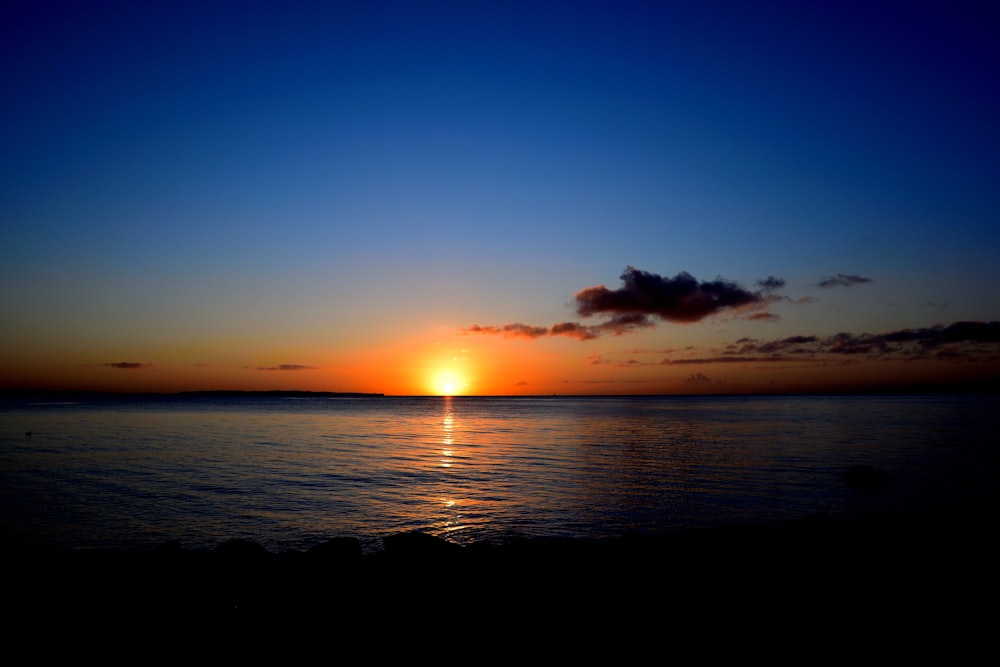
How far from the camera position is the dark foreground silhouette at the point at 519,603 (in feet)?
36.7

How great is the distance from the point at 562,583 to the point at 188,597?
9.47 meters

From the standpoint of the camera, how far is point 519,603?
42.9ft

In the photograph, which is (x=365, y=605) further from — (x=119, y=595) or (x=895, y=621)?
(x=895, y=621)

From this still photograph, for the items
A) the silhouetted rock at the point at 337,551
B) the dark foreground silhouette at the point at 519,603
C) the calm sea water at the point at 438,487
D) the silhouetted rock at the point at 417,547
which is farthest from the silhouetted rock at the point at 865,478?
the silhouetted rock at the point at 337,551

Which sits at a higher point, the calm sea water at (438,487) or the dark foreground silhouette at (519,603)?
the dark foreground silhouette at (519,603)

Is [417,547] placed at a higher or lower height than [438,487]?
higher

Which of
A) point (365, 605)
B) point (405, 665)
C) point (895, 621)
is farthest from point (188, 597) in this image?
point (895, 621)

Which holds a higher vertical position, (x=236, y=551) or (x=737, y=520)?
(x=236, y=551)

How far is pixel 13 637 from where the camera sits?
1174 centimetres

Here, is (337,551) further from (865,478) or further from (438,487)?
(865,478)

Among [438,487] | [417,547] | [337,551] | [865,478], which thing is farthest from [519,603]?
[865,478]

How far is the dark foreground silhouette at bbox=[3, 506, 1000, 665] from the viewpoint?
11.2 meters

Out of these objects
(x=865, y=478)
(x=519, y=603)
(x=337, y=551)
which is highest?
(x=337, y=551)

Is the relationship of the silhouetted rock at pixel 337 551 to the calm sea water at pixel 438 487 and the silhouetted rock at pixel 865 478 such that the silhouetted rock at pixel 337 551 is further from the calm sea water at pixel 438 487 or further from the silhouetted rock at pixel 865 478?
the silhouetted rock at pixel 865 478
